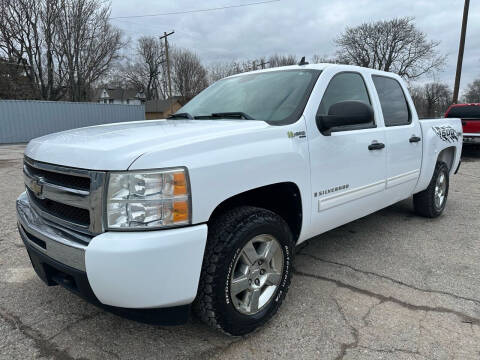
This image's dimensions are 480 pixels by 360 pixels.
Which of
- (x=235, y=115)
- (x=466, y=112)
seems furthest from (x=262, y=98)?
(x=466, y=112)

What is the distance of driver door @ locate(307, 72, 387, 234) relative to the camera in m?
2.73

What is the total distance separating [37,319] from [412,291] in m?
2.84

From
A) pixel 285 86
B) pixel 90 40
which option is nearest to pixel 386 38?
pixel 90 40

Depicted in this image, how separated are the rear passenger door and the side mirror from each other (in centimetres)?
96

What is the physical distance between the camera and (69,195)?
77.1 inches

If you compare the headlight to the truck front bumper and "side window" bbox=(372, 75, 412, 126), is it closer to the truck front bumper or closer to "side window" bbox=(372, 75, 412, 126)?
the truck front bumper

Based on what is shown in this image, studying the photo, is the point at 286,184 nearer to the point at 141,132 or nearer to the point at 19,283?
the point at 141,132


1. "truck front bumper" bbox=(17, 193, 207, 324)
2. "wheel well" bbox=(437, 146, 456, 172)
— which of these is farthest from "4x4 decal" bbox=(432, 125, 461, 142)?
"truck front bumper" bbox=(17, 193, 207, 324)

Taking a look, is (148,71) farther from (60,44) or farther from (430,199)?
(430,199)

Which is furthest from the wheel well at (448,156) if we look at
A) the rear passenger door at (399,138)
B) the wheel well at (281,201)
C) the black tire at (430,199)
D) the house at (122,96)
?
the house at (122,96)

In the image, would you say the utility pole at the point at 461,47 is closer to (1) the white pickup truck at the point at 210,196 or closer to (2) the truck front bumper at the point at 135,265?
(1) the white pickup truck at the point at 210,196

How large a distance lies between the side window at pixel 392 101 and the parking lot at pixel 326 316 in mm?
1359

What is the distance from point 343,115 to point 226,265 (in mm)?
1380

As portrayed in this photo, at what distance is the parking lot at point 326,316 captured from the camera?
2191 mm
